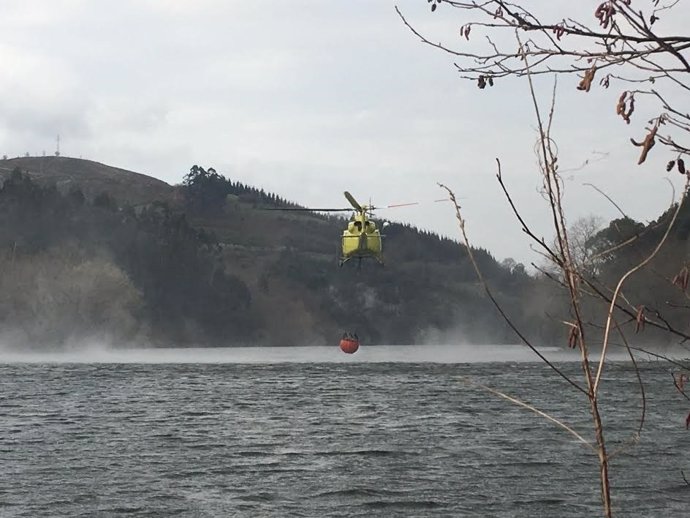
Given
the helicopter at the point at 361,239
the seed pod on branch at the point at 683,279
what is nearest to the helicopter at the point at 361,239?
the helicopter at the point at 361,239

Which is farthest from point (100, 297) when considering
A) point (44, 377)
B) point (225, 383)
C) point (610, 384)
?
point (610, 384)

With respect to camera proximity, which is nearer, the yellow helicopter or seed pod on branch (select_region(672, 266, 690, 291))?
seed pod on branch (select_region(672, 266, 690, 291))

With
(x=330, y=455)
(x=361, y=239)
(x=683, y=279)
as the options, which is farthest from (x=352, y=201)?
(x=683, y=279)

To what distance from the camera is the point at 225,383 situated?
3647 inches

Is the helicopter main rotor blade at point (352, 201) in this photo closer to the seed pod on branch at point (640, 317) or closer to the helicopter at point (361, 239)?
the helicopter at point (361, 239)

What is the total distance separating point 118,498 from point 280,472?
642 centimetres

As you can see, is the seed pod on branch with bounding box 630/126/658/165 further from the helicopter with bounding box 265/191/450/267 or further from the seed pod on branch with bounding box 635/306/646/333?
the helicopter with bounding box 265/191/450/267

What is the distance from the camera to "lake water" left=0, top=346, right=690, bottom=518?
27547 mm

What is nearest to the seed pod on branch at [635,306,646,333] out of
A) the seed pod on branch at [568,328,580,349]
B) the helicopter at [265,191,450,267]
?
the seed pod on branch at [568,328,580,349]

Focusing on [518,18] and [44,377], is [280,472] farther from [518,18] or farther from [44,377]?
[44,377]

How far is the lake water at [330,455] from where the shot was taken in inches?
1085

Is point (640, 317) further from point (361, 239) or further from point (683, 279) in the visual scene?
point (361, 239)

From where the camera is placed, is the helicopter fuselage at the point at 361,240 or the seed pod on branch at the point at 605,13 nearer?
the seed pod on branch at the point at 605,13

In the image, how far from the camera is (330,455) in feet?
127
